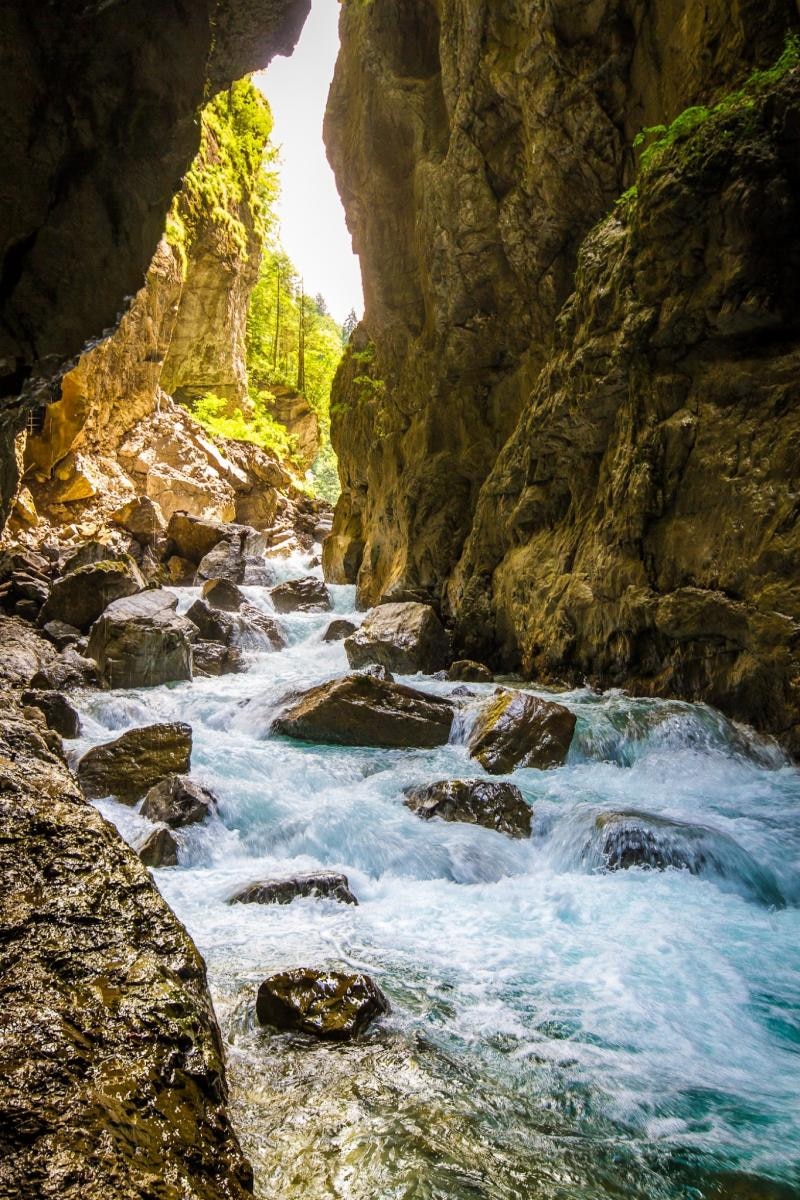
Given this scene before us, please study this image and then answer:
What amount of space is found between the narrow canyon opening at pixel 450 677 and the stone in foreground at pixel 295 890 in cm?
3

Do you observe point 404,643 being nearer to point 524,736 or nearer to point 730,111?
point 524,736

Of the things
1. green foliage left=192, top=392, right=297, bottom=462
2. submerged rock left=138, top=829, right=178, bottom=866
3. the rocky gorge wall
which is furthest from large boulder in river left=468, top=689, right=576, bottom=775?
green foliage left=192, top=392, right=297, bottom=462

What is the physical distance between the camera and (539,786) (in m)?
7.05

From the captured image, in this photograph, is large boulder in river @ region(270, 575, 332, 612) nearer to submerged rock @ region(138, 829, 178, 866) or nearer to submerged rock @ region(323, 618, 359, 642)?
submerged rock @ region(323, 618, 359, 642)

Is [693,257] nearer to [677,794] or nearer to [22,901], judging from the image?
[677,794]

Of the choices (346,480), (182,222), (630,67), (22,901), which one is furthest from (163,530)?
(22,901)

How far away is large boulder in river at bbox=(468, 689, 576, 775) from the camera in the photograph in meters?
7.74

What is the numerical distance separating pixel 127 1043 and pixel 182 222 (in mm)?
29781

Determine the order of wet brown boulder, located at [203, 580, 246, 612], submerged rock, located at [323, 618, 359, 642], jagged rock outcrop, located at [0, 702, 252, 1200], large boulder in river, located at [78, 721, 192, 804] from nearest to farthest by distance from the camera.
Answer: jagged rock outcrop, located at [0, 702, 252, 1200]
large boulder in river, located at [78, 721, 192, 804]
submerged rock, located at [323, 618, 359, 642]
wet brown boulder, located at [203, 580, 246, 612]

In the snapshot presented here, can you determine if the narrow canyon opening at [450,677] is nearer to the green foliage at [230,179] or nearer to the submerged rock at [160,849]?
the submerged rock at [160,849]

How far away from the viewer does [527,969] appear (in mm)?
3857

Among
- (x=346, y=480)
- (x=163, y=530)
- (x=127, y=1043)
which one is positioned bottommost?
(x=127, y=1043)

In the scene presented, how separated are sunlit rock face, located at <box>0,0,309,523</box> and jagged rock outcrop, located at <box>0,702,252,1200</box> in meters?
5.53

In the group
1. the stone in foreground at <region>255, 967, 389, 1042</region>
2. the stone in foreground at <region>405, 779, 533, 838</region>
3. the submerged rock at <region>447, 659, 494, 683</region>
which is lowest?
the stone in foreground at <region>405, 779, 533, 838</region>
